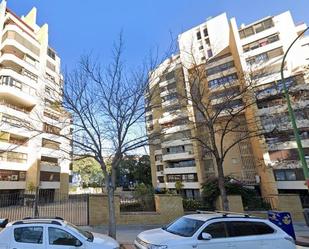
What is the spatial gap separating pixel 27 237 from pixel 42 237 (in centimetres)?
38

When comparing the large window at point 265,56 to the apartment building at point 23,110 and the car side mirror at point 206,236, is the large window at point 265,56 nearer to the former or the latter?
the apartment building at point 23,110

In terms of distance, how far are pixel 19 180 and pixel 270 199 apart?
98.4ft

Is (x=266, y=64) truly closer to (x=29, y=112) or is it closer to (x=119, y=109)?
(x=119, y=109)

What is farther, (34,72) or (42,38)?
(42,38)

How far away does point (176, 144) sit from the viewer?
4388 cm

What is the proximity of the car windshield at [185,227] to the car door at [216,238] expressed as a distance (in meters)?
0.26

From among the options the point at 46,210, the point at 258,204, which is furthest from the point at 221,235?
the point at 46,210

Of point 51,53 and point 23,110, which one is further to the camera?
point 51,53

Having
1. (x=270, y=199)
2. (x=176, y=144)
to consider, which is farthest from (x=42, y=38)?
(x=270, y=199)

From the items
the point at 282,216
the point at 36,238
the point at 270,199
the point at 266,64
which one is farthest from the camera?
the point at 266,64

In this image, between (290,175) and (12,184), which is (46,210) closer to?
(12,184)

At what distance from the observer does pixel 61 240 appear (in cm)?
653

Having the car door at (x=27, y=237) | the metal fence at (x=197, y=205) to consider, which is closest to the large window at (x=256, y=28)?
the metal fence at (x=197, y=205)

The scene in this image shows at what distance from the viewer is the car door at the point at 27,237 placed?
628 cm
